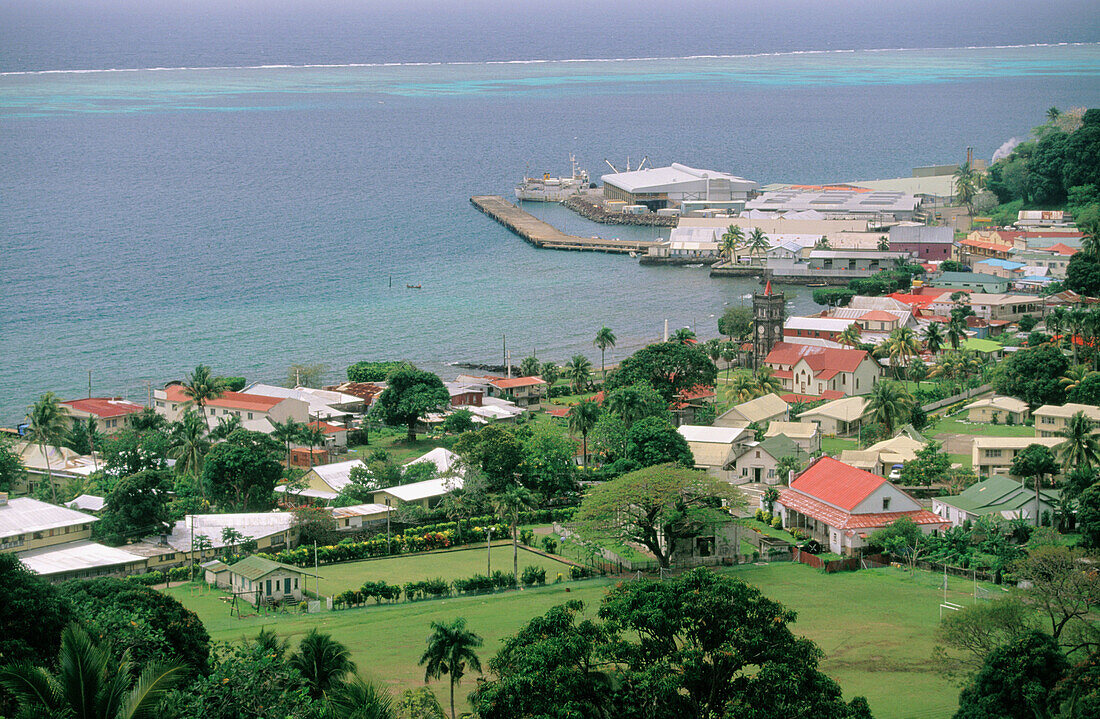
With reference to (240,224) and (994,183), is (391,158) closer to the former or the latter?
(240,224)

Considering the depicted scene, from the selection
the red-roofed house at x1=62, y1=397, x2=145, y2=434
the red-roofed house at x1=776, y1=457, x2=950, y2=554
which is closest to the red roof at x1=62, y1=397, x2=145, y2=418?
the red-roofed house at x1=62, y1=397, x2=145, y2=434

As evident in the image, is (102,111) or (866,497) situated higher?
(102,111)

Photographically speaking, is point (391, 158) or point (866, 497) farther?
point (391, 158)

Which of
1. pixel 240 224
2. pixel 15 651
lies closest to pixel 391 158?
pixel 240 224

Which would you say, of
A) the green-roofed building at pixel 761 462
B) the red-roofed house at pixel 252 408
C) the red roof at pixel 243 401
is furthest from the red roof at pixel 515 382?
the green-roofed building at pixel 761 462

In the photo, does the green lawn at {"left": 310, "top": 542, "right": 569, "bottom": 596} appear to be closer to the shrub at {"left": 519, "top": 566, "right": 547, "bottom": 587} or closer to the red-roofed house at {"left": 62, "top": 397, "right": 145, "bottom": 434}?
the shrub at {"left": 519, "top": 566, "right": 547, "bottom": 587}

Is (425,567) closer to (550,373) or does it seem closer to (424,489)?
(424,489)
